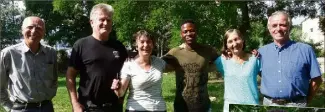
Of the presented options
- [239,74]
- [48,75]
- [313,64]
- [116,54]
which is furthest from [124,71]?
[313,64]

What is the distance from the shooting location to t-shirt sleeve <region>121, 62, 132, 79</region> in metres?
3.84

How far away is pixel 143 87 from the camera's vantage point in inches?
151

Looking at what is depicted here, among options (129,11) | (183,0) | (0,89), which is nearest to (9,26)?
(129,11)

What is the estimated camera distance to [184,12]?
9211 mm

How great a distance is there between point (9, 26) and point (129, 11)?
47.8 feet

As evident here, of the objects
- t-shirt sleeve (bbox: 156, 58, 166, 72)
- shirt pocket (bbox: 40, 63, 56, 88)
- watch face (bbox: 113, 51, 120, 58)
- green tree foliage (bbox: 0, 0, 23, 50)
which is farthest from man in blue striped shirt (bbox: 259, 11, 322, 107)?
green tree foliage (bbox: 0, 0, 23, 50)

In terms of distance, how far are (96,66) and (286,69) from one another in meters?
1.83

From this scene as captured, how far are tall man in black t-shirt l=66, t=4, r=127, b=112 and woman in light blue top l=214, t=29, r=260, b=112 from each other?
109cm

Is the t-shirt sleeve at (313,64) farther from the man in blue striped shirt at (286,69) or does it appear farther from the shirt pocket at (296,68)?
the shirt pocket at (296,68)

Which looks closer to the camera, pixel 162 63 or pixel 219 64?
pixel 162 63

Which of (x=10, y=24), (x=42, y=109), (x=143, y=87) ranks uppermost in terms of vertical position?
(x=10, y=24)

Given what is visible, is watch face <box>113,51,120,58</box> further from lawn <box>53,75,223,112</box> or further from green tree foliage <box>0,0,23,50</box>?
green tree foliage <box>0,0,23,50</box>

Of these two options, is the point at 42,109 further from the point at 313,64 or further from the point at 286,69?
the point at 313,64

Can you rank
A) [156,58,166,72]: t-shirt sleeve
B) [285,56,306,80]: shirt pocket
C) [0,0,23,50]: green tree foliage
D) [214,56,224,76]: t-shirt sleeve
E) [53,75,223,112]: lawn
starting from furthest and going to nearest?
[0,0,23,50]: green tree foliage
[53,75,223,112]: lawn
[214,56,224,76]: t-shirt sleeve
[156,58,166,72]: t-shirt sleeve
[285,56,306,80]: shirt pocket
